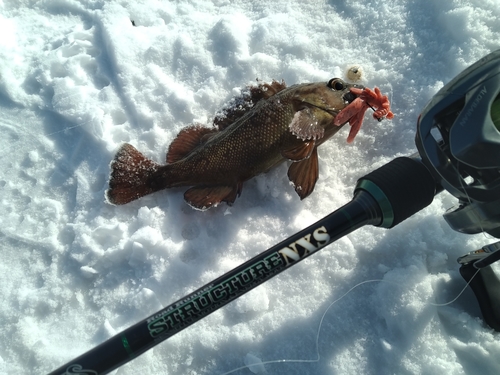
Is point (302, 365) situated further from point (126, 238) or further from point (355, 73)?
point (355, 73)

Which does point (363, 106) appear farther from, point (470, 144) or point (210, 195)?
point (210, 195)

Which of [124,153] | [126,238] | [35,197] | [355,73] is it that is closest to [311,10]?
[355,73]

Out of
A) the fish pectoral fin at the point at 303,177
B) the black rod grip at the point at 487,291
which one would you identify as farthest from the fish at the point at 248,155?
the black rod grip at the point at 487,291

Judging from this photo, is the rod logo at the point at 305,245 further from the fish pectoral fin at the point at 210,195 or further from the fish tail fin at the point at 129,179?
the fish tail fin at the point at 129,179

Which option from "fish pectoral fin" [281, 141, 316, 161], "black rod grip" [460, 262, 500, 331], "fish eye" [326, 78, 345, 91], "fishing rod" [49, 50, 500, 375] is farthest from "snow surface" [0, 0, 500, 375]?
"fishing rod" [49, 50, 500, 375]

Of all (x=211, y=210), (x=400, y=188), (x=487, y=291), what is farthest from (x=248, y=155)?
(x=487, y=291)

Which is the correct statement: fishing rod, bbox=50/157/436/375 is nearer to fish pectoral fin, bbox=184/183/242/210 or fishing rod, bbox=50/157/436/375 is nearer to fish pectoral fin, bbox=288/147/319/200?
fish pectoral fin, bbox=288/147/319/200
